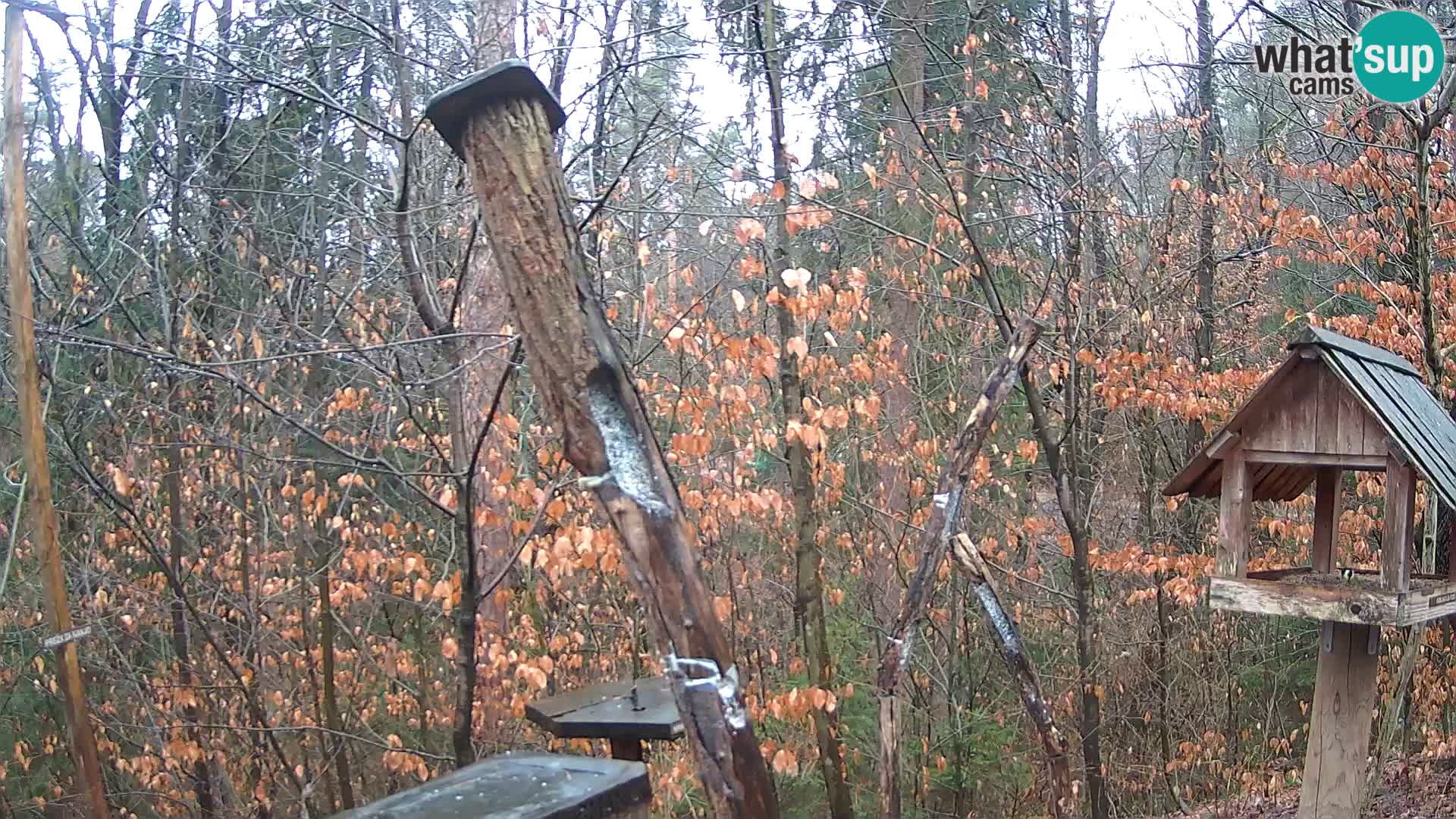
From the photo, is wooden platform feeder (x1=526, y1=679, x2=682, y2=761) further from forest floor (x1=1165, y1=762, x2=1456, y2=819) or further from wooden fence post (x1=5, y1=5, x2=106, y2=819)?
forest floor (x1=1165, y1=762, x2=1456, y2=819)

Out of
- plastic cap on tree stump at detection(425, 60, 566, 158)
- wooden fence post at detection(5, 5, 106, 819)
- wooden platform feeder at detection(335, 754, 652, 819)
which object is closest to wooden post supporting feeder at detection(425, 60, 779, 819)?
plastic cap on tree stump at detection(425, 60, 566, 158)

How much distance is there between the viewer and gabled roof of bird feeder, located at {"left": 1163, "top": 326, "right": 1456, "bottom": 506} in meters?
3.63

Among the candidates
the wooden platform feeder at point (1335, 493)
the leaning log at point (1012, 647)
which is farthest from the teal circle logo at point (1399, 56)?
the leaning log at point (1012, 647)

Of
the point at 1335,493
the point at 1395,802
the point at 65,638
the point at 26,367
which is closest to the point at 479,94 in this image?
the point at 1335,493

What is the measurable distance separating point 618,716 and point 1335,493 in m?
2.99

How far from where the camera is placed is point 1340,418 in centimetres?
379

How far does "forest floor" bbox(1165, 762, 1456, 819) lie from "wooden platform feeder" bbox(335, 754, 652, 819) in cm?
498

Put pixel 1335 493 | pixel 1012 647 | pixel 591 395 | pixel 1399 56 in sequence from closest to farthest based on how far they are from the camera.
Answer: pixel 591 395
pixel 1335 493
pixel 1012 647
pixel 1399 56

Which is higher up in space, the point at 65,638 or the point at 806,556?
the point at 806,556

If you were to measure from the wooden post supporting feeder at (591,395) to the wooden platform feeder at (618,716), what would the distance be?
16.7 inches

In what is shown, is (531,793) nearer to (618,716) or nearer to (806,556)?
(618,716)

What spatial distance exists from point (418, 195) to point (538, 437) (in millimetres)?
1892

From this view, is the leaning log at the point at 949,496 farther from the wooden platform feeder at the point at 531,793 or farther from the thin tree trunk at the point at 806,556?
the thin tree trunk at the point at 806,556

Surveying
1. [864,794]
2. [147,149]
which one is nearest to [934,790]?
[864,794]
